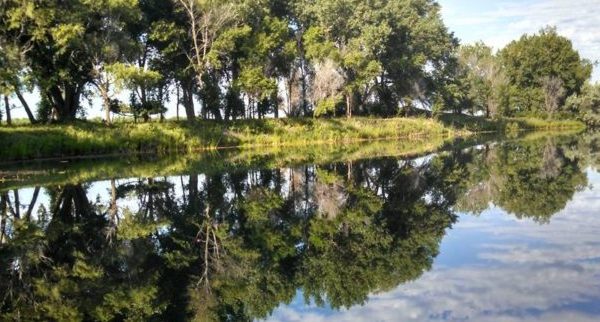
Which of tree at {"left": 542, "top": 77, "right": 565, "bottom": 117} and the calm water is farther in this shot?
tree at {"left": 542, "top": 77, "right": 565, "bottom": 117}

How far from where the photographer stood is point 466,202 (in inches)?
611

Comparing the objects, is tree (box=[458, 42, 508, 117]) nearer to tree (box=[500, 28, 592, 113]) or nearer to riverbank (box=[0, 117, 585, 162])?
tree (box=[500, 28, 592, 113])

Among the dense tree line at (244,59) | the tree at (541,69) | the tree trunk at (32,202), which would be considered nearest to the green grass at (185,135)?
the dense tree line at (244,59)

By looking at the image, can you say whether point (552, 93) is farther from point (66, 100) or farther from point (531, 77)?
point (66, 100)

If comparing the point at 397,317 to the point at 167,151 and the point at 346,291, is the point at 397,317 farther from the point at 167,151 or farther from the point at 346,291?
the point at 167,151

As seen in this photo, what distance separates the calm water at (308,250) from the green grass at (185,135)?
16049mm

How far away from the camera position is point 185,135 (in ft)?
140

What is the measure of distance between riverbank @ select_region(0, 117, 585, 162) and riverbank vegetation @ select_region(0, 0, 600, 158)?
0.11m

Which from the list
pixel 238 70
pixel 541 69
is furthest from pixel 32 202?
pixel 541 69

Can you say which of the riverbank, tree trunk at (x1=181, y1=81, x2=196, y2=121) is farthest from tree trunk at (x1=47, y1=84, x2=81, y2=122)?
tree trunk at (x1=181, y1=81, x2=196, y2=121)

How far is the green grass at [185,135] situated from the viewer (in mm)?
35750

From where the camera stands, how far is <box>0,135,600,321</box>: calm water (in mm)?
7730

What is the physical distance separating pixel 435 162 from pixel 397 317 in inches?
871

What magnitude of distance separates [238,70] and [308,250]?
44131mm
